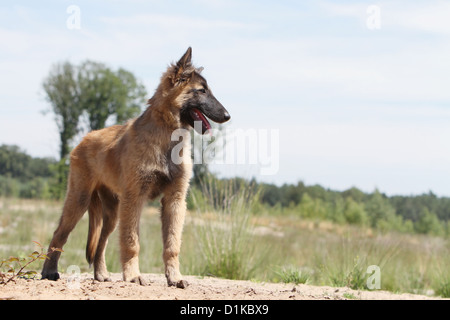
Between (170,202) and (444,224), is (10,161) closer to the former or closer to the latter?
(444,224)

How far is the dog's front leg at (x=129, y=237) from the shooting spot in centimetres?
548

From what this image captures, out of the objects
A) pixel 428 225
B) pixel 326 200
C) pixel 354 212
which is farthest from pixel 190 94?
pixel 326 200

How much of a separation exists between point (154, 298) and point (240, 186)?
16.7 ft

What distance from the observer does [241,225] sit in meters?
8.85

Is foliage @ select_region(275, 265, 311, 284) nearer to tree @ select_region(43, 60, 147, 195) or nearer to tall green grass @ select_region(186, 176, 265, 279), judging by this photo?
tall green grass @ select_region(186, 176, 265, 279)

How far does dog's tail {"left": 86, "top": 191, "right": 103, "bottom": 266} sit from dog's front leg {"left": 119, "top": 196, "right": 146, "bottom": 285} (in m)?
1.24

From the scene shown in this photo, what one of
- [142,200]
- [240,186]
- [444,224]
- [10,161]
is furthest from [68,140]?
[142,200]

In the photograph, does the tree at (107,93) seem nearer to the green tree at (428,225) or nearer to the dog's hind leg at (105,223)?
the green tree at (428,225)

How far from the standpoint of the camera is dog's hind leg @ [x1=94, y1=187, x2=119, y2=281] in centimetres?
668

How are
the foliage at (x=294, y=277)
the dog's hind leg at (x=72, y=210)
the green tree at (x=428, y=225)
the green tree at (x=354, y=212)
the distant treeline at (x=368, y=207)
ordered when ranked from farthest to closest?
the green tree at (x=428, y=225) < the distant treeline at (x=368, y=207) < the green tree at (x=354, y=212) < the foliage at (x=294, y=277) < the dog's hind leg at (x=72, y=210)

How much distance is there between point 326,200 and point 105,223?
3702cm

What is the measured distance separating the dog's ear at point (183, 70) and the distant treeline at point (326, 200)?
90.1ft

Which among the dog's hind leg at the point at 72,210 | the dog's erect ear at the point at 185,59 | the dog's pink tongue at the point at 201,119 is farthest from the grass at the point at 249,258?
the dog's erect ear at the point at 185,59

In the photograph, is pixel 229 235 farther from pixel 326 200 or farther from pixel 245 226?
pixel 326 200
